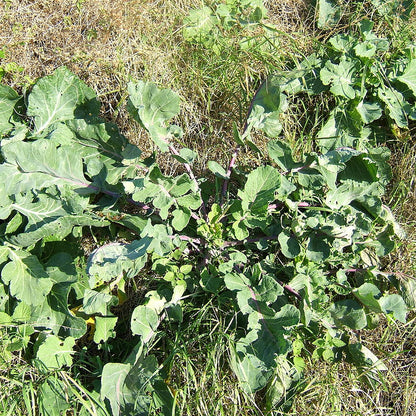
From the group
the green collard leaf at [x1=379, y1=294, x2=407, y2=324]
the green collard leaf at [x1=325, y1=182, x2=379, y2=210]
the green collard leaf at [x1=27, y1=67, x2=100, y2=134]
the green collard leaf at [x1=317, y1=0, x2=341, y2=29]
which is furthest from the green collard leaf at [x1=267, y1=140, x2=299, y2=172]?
the green collard leaf at [x1=27, y1=67, x2=100, y2=134]

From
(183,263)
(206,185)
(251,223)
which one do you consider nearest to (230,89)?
(206,185)

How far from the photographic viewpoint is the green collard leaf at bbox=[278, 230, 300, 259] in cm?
244

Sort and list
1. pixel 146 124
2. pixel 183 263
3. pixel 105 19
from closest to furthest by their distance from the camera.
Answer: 1. pixel 146 124
2. pixel 183 263
3. pixel 105 19

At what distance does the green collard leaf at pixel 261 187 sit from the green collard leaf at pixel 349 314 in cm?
62

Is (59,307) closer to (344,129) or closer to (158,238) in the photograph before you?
(158,238)

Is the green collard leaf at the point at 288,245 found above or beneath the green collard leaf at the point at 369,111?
beneath

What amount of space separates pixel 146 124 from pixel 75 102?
0.49m

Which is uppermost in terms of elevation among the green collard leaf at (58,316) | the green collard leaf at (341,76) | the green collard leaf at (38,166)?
the green collard leaf at (341,76)

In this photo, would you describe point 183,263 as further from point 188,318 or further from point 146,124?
point 146,124

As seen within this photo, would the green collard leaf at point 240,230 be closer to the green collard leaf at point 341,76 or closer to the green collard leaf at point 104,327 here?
the green collard leaf at point 104,327

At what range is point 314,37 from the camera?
2.95 meters

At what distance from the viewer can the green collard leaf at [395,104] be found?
2748mm

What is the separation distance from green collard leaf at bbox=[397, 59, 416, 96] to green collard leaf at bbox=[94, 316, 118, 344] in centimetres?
203

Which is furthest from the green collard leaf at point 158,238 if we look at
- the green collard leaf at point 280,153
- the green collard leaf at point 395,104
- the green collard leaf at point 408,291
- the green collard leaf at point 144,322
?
the green collard leaf at point 395,104
